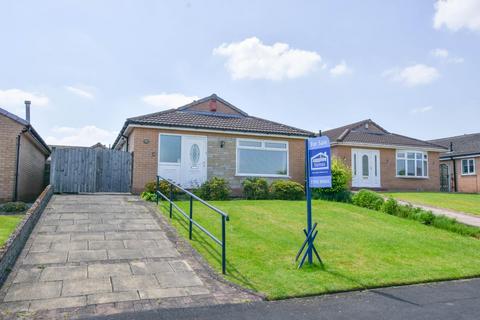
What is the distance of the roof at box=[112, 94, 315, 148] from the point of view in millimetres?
14875

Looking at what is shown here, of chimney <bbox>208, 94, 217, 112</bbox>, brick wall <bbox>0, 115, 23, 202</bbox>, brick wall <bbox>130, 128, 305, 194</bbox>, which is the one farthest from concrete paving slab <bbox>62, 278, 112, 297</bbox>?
chimney <bbox>208, 94, 217, 112</bbox>

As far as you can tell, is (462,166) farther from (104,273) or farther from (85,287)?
(85,287)

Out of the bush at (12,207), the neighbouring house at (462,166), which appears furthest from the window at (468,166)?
the bush at (12,207)

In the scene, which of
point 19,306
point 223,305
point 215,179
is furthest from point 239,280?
point 215,179

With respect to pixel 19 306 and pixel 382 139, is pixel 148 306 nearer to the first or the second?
pixel 19 306

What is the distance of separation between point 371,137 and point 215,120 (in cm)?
1080

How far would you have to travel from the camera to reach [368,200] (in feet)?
44.3

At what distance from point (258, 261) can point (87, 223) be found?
14.7ft

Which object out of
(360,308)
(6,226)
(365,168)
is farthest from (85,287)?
(365,168)

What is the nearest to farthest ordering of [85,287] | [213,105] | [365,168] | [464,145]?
[85,287]
[213,105]
[365,168]
[464,145]

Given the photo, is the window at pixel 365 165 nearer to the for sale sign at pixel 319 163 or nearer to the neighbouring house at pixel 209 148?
the neighbouring house at pixel 209 148

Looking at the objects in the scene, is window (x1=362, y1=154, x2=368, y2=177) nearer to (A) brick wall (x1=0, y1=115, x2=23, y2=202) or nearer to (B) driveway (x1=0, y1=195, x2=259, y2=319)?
(B) driveway (x1=0, y1=195, x2=259, y2=319)

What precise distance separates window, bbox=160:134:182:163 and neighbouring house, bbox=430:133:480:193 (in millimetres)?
19159

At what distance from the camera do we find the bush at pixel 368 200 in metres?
13.1
